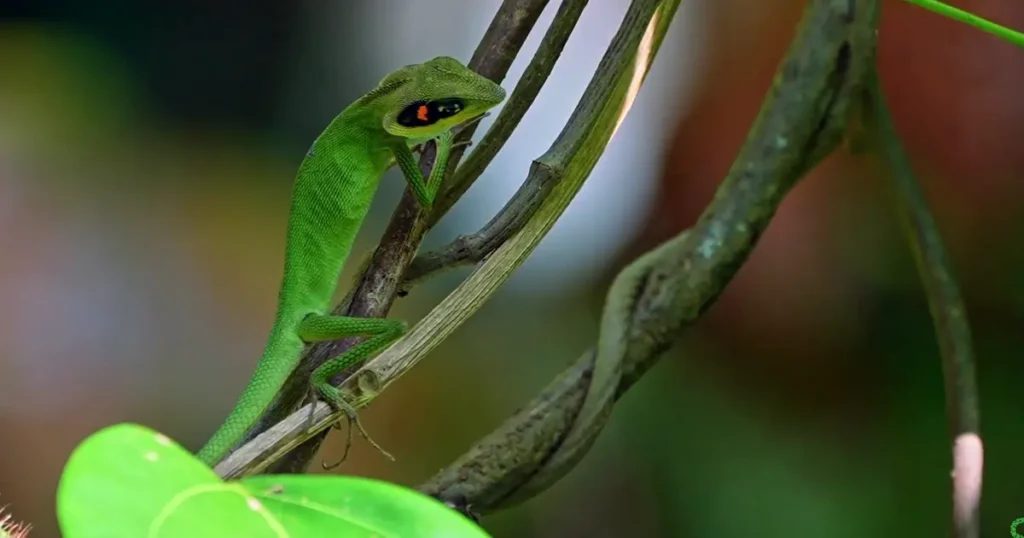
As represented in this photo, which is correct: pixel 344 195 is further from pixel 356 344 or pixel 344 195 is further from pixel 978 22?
pixel 978 22

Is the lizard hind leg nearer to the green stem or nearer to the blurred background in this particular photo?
the green stem

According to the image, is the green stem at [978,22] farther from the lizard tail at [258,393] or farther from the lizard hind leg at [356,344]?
the lizard tail at [258,393]

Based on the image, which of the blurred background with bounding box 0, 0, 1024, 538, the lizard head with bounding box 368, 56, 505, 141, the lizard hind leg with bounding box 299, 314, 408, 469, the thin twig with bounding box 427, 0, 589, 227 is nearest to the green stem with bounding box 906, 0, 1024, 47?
the thin twig with bounding box 427, 0, 589, 227

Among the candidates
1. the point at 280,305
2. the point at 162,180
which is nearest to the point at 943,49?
the point at 280,305

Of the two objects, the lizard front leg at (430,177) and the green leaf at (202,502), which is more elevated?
the lizard front leg at (430,177)

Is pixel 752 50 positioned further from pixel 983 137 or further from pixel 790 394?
pixel 790 394

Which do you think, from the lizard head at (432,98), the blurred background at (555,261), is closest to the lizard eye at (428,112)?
the lizard head at (432,98)
